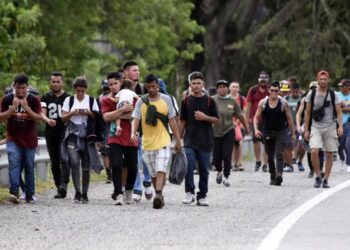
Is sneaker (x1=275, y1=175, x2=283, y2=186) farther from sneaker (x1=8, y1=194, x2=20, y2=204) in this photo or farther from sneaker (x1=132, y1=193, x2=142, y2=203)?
sneaker (x1=8, y1=194, x2=20, y2=204)

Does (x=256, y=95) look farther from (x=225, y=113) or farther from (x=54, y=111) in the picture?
(x=54, y=111)

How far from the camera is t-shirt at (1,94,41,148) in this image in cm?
1669

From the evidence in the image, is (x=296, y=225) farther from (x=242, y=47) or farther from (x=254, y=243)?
(x=242, y=47)

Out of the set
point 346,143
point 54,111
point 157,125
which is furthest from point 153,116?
point 346,143

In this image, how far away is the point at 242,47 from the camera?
41.4 metres

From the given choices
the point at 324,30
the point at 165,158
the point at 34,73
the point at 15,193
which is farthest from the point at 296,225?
the point at 324,30

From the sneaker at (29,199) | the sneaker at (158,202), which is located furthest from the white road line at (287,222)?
the sneaker at (29,199)

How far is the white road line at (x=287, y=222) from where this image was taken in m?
11.8

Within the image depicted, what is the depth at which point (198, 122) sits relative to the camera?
16641 mm

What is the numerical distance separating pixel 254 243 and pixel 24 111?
5605 millimetres

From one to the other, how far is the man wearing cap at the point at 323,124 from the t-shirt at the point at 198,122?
3.09 meters

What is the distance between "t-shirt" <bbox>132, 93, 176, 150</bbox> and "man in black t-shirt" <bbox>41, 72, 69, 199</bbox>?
1864mm

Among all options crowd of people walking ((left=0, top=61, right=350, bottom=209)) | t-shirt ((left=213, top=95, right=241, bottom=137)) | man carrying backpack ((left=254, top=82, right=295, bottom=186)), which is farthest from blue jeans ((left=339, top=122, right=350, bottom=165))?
crowd of people walking ((left=0, top=61, right=350, bottom=209))

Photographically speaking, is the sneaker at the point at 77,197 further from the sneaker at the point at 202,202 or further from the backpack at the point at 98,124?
the sneaker at the point at 202,202
